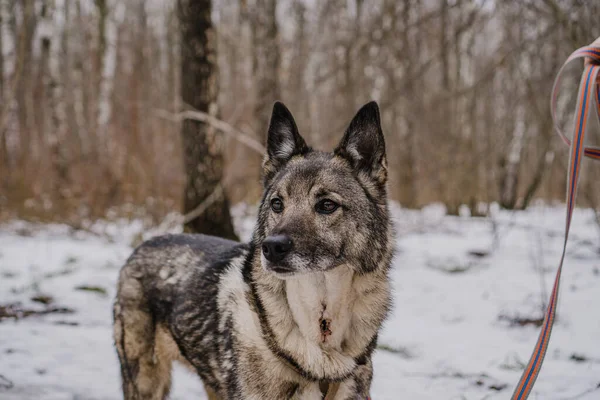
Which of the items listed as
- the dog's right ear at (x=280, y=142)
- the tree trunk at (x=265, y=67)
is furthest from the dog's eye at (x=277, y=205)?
the tree trunk at (x=265, y=67)

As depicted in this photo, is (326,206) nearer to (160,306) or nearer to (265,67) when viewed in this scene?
(160,306)

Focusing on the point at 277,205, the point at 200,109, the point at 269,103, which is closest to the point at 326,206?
the point at 277,205

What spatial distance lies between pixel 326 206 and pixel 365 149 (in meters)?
0.46

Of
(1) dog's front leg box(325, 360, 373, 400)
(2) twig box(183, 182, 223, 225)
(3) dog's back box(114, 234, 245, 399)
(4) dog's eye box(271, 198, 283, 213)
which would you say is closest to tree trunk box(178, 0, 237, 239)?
(2) twig box(183, 182, 223, 225)

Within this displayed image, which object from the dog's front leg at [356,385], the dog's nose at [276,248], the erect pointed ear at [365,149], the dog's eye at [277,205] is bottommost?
the dog's front leg at [356,385]

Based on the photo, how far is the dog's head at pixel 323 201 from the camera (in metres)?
2.22

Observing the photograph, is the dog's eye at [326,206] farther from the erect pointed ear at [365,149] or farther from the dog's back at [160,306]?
the dog's back at [160,306]

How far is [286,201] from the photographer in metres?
2.48

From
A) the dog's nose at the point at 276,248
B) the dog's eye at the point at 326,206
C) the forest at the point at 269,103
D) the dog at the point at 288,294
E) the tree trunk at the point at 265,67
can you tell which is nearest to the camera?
the dog's nose at the point at 276,248

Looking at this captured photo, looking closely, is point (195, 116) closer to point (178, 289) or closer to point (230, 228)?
point (230, 228)

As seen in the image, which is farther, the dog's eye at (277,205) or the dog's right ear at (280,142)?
the dog's right ear at (280,142)

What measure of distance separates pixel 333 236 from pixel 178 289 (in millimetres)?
1078

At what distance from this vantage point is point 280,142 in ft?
9.25

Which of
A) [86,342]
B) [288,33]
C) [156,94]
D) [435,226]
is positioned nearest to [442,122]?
[435,226]
